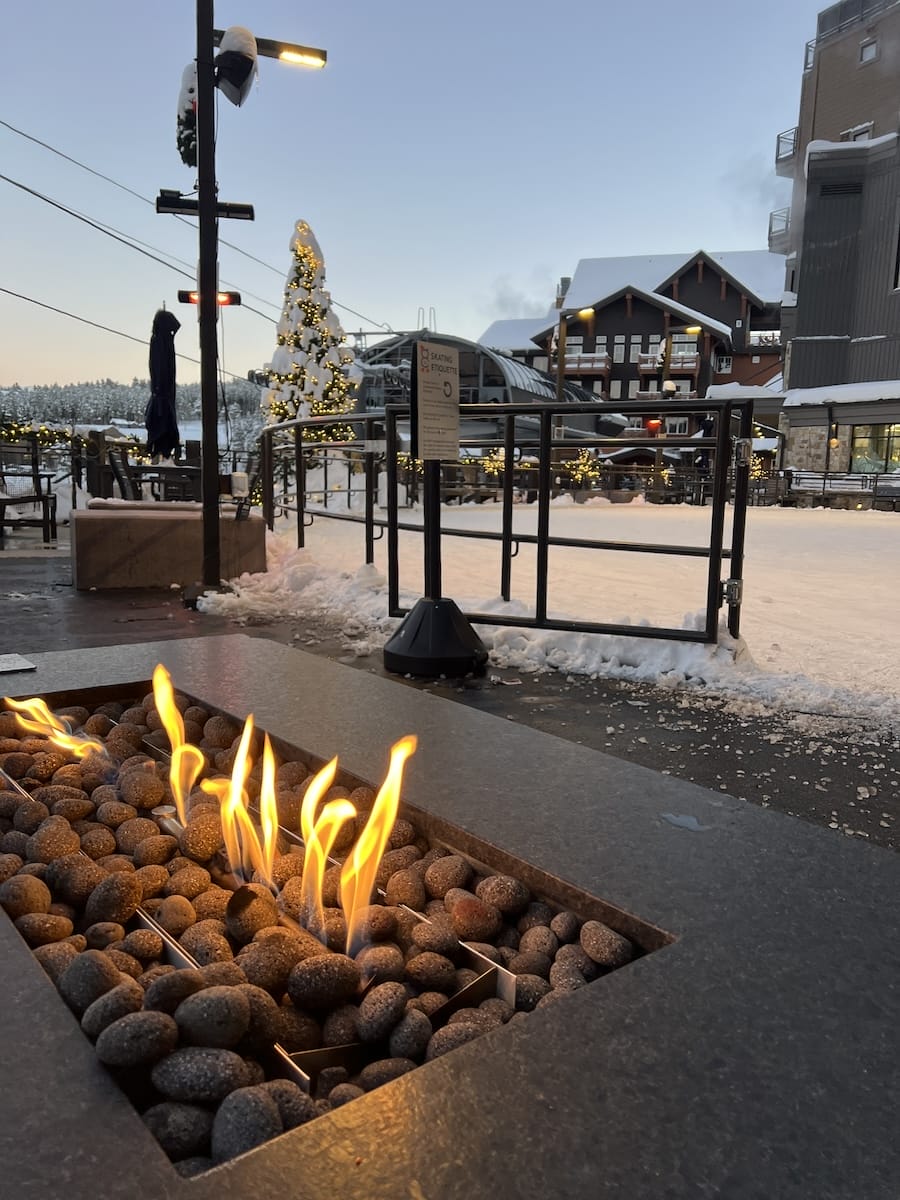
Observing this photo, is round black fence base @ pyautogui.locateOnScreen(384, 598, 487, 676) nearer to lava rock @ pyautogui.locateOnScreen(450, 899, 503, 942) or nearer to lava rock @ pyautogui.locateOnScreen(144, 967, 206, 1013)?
lava rock @ pyautogui.locateOnScreen(450, 899, 503, 942)

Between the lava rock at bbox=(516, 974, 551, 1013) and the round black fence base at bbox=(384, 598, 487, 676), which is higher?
the round black fence base at bbox=(384, 598, 487, 676)

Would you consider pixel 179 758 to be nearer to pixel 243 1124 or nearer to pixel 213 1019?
pixel 213 1019

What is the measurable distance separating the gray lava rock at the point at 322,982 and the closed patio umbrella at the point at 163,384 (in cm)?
1043

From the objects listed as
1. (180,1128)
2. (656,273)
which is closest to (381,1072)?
(180,1128)

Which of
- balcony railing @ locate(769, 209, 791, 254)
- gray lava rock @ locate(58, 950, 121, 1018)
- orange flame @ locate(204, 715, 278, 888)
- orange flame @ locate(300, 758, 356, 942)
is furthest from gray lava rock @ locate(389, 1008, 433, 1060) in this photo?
balcony railing @ locate(769, 209, 791, 254)

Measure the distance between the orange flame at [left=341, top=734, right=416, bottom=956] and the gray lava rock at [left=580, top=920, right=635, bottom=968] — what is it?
44 cm

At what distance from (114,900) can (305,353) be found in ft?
76.2

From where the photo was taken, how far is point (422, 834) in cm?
214

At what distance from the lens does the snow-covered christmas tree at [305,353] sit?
76.7 ft

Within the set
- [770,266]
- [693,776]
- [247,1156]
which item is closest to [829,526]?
[693,776]

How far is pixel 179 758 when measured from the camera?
236cm

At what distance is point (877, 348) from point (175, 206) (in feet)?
75.8

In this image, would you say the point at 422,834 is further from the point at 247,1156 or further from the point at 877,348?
the point at 877,348

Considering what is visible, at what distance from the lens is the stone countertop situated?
101 cm
